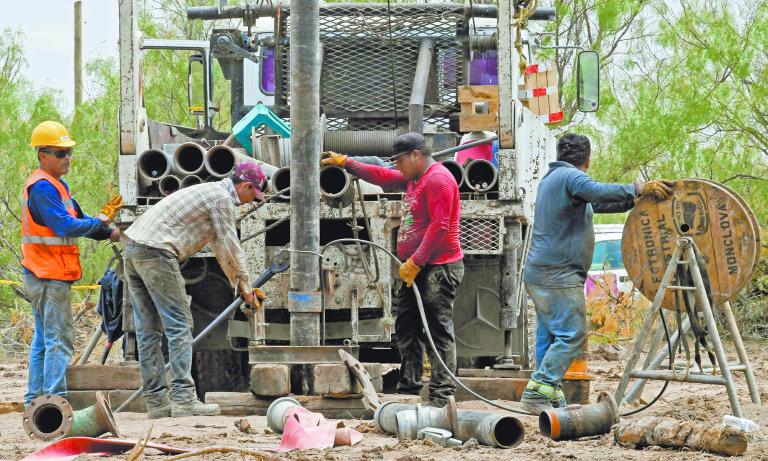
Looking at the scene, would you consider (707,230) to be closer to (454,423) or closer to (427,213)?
(427,213)

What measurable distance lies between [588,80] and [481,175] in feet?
5.21

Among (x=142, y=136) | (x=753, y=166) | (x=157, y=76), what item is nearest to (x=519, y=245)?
(x=142, y=136)

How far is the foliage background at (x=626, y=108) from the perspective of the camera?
15.9m

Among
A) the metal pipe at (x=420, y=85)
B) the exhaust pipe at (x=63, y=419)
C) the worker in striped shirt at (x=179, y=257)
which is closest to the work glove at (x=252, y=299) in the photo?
the worker in striped shirt at (x=179, y=257)

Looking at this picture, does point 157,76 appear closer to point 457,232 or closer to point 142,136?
point 142,136

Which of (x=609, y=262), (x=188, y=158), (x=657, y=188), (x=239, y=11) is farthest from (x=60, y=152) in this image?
(x=609, y=262)

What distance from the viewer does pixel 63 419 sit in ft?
23.5

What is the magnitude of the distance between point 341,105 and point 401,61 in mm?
584

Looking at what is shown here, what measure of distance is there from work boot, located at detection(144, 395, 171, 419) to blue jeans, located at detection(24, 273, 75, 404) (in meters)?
0.59

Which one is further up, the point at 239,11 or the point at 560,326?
the point at 239,11

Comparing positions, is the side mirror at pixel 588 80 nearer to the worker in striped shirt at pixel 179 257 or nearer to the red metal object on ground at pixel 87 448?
the worker in striped shirt at pixel 179 257

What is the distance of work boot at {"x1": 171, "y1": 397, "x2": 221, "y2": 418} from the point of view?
8039 millimetres

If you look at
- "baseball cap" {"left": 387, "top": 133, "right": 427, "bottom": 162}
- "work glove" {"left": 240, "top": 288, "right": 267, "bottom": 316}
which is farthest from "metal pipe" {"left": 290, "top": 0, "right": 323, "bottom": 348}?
"baseball cap" {"left": 387, "top": 133, "right": 427, "bottom": 162}

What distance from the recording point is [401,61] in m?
10.1
